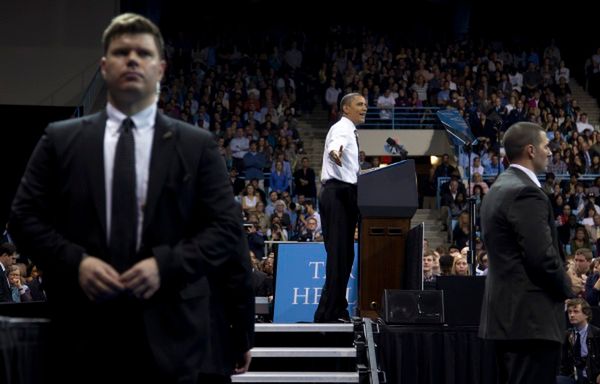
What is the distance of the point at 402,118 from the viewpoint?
70.2ft

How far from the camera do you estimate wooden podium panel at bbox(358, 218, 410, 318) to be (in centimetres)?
886

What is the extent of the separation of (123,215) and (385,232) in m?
6.12

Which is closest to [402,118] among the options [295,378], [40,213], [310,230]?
[310,230]

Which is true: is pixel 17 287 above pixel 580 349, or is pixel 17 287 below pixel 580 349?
above

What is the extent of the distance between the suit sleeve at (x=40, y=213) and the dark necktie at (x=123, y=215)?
107 mm

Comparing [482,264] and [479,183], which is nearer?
[482,264]

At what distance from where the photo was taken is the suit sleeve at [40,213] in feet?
9.57

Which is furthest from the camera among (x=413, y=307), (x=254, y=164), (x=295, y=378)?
(x=254, y=164)

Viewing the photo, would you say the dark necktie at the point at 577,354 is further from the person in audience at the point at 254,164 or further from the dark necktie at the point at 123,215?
the person in audience at the point at 254,164

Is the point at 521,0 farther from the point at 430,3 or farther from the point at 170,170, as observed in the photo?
the point at 170,170

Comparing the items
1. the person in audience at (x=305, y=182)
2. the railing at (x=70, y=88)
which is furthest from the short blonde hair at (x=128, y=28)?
the railing at (x=70, y=88)

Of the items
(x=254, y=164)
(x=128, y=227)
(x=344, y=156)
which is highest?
(x=254, y=164)

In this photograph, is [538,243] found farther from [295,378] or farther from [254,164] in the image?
[254,164]

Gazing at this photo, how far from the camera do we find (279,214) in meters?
15.9
